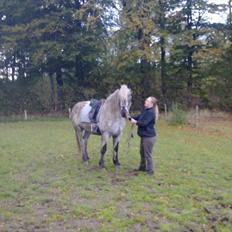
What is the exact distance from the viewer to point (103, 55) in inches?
1088

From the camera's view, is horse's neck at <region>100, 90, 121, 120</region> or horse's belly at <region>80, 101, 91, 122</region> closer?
horse's neck at <region>100, 90, 121, 120</region>

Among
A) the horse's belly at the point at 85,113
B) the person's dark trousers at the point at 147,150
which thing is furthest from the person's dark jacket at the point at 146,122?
the horse's belly at the point at 85,113

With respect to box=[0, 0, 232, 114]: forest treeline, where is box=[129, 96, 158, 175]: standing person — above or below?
below

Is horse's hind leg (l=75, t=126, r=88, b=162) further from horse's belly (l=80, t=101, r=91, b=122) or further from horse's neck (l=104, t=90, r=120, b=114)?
horse's neck (l=104, t=90, r=120, b=114)

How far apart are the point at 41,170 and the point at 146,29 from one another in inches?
614

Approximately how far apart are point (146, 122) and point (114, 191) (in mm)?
1763

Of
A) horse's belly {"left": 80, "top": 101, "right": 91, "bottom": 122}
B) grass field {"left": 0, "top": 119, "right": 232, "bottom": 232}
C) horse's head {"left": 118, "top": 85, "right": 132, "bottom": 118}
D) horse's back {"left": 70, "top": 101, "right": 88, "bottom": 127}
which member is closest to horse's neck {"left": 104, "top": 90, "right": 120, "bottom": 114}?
horse's head {"left": 118, "top": 85, "right": 132, "bottom": 118}

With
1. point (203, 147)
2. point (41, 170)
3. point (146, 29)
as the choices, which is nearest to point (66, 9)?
point (146, 29)

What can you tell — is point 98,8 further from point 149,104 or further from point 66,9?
point 149,104

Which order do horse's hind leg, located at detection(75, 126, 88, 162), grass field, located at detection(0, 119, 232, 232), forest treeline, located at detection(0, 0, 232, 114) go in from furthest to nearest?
forest treeline, located at detection(0, 0, 232, 114)
horse's hind leg, located at detection(75, 126, 88, 162)
grass field, located at detection(0, 119, 232, 232)

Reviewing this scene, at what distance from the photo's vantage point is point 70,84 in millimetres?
26953

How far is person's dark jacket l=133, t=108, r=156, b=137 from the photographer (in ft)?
25.9

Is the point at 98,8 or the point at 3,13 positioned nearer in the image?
the point at 98,8

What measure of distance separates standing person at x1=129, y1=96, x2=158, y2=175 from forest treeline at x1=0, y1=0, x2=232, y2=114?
16.2m
